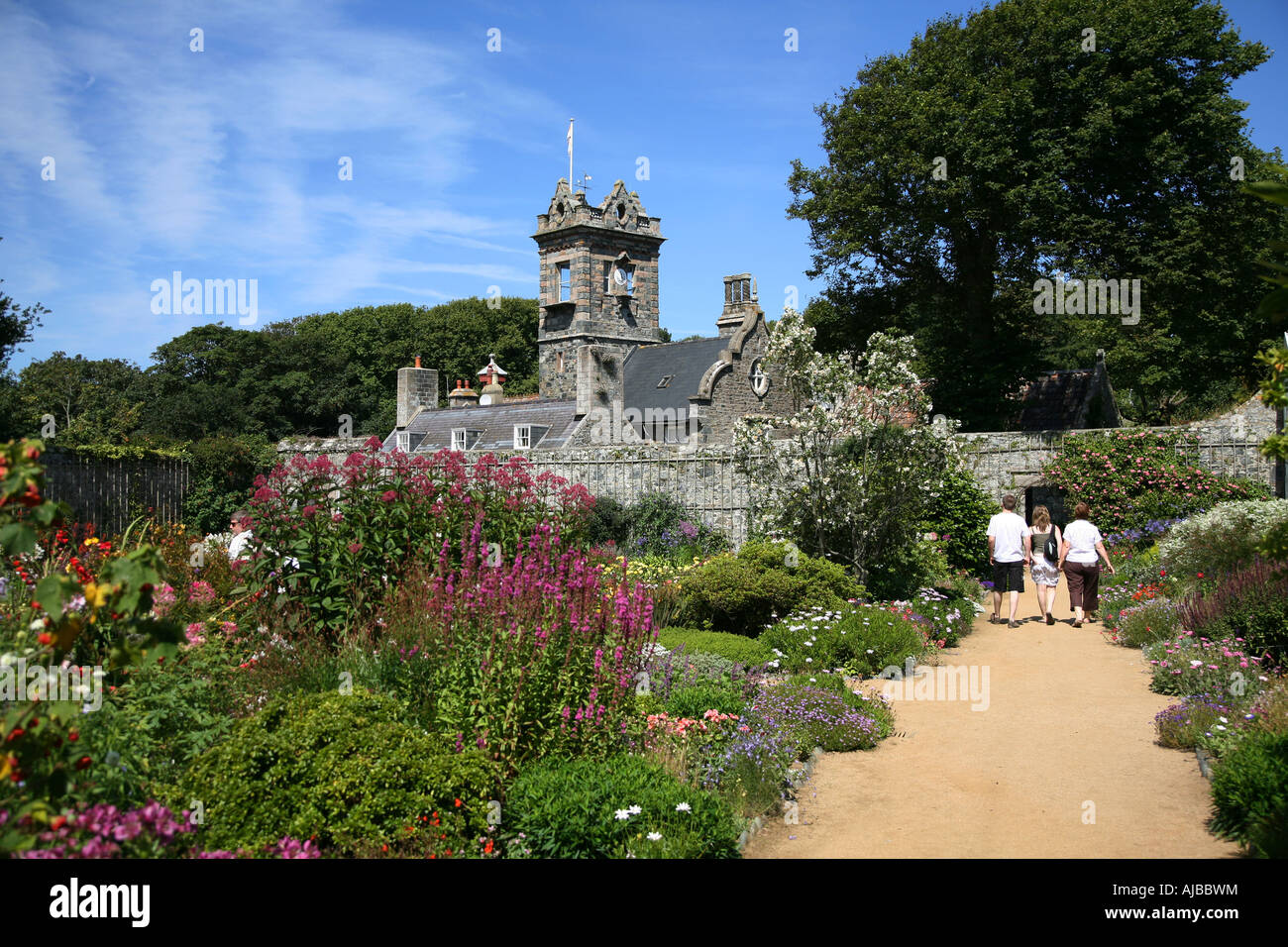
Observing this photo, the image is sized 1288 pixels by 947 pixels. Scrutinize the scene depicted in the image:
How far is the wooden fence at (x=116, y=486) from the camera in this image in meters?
16.4

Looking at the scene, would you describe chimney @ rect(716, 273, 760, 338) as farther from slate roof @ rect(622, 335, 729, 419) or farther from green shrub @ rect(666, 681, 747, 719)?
green shrub @ rect(666, 681, 747, 719)

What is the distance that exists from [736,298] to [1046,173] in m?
21.2

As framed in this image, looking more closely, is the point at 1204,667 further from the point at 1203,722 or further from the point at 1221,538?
the point at 1221,538

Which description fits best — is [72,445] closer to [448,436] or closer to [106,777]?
[106,777]

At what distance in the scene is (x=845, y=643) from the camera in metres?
10.0

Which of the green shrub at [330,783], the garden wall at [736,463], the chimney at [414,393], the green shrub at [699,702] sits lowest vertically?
the green shrub at [699,702]

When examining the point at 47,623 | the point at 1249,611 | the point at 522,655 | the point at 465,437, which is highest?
the point at 465,437

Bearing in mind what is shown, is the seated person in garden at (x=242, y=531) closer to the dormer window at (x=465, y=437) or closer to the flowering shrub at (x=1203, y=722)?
the flowering shrub at (x=1203, y=722)

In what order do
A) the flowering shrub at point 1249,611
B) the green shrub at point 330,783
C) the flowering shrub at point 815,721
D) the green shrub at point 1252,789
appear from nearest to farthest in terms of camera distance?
the green shrub at point 330,783 < the green shrub at point 1252,789 < the flowering shrub at point 815,721 < the flowering shrub at point 1249,611

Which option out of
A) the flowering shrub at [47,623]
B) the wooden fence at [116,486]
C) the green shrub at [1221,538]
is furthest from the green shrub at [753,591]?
the wooden fence at [116,486]

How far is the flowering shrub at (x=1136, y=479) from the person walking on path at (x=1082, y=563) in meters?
4.01

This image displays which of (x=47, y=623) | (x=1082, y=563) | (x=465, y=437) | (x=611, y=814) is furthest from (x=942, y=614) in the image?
(x=465, y=437)

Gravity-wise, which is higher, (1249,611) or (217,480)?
(217,480)
